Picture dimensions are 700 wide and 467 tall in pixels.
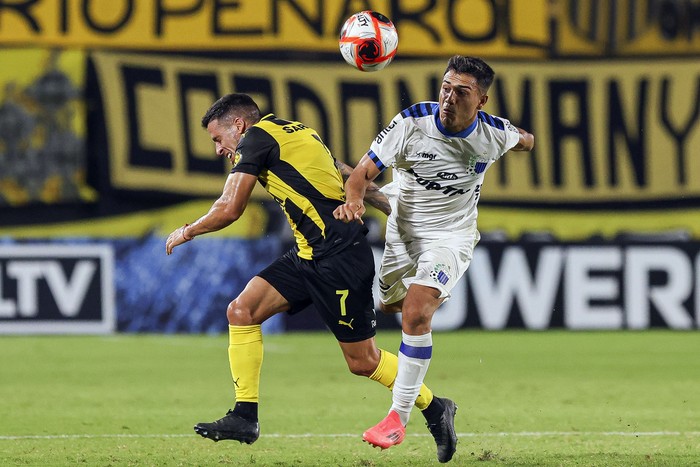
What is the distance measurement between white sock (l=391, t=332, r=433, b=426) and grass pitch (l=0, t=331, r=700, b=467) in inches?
13.9

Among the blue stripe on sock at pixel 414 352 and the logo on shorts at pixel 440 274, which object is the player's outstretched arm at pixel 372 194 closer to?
the logo on shorts at pixel 440 274

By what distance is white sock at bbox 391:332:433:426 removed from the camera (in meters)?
6.75

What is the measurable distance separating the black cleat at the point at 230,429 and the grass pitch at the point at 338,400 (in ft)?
0.87

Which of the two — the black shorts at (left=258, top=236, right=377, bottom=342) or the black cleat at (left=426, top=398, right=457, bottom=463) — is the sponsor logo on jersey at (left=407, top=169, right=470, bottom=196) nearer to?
the black shorts at (left=258, top=236, right=377, bottom=342)

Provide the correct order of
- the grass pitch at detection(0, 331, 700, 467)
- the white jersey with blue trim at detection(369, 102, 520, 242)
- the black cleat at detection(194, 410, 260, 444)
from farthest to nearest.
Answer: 1. the grass pitch at detection(0, 331, 700, 467)
2. the white jersey with blue trim at detection(369, 102, 520, 242)
3. the black cleat at detection(194, 410, 260, 444)

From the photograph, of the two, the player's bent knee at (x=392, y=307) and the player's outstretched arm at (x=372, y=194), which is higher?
the player's outstretched arm at (x=372, y=194)

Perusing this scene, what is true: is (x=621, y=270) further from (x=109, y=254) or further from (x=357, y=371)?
(x=357, y=371)

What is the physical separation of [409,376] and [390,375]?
28cm

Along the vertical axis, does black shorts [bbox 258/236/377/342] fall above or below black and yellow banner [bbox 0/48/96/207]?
above

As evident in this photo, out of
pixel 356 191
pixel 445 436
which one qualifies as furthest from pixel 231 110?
pixel 445 436

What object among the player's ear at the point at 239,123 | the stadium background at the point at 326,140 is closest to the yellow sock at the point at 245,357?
the player's ear at the point at 239,123

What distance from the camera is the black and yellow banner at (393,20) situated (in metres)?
15.1

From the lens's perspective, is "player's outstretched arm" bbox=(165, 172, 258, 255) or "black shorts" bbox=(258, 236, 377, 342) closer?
"player's outstretched arm" bbox=(165, 172, 258, 255)

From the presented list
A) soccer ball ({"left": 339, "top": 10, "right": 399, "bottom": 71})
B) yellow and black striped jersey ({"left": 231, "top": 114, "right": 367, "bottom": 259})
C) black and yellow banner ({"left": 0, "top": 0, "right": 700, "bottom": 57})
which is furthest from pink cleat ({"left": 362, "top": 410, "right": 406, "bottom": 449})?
black and yellow banner ({"left": 0, "top": 0, "right": 700, "bottom": 57})
